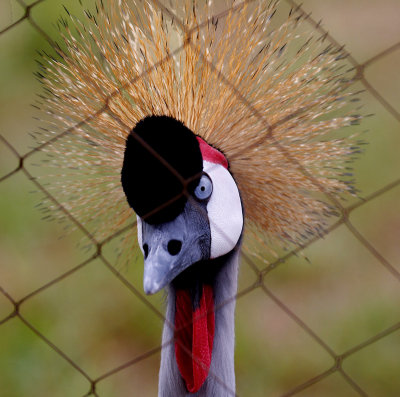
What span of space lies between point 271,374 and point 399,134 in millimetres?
1124

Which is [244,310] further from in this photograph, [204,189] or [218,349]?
[204,189]

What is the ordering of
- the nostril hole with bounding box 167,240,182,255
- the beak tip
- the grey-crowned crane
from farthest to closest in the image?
the grey-crowned crane < the nostril hole with bounding box 167,240,182,255 < the beak tip

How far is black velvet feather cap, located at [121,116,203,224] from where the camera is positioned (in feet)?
3.80

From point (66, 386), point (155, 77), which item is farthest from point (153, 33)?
point (66, 386)

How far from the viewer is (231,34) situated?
4.53 feet

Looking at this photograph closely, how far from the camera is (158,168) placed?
115 centimetres

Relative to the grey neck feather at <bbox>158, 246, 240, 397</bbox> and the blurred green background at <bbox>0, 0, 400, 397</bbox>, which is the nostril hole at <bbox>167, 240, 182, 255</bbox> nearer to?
the grey neck feather at <bbox>158, 246, 240, 397</bbox>

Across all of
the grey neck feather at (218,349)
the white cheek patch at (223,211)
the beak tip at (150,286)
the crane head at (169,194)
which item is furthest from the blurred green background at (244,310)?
the beak tip at (150,286)

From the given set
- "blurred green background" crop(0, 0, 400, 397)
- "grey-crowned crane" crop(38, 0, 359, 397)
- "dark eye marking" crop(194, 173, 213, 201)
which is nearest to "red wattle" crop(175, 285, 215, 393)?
"grey-crowned crane" crop(38, 0, 359, 397)

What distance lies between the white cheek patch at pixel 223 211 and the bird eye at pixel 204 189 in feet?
0.04

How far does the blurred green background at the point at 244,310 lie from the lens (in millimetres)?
2205

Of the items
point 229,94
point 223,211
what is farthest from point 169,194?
point 229,94

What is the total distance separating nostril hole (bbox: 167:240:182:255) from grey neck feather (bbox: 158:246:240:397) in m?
0.23

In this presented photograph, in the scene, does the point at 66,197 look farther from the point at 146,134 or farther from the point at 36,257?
the point at 36,257
